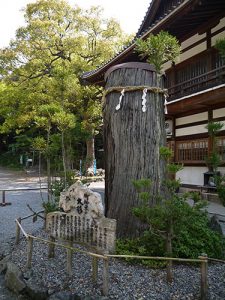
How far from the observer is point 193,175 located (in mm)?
10844

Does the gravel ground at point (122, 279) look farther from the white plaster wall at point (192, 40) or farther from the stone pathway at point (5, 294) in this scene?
the white plaster wall at point (192, 40)

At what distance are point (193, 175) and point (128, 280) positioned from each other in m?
7.85

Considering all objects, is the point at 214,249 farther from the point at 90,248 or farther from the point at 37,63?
the point at 37,63

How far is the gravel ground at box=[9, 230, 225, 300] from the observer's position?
3.22m

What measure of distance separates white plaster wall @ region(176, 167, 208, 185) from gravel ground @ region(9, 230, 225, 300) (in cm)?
666

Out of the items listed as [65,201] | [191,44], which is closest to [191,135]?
[191,44]

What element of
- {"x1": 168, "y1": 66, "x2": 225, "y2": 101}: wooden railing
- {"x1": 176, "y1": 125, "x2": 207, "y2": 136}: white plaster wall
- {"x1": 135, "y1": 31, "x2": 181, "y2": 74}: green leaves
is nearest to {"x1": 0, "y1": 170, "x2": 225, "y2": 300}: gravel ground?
{"x1": 135, "y1": 31, "x2": 181, "y2": 74}: green leaves

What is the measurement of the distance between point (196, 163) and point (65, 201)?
740 cm

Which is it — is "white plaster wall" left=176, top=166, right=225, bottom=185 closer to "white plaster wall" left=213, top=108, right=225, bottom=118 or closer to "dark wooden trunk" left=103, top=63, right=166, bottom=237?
"white plaster wall" left=213, top=108, right=225, bottom=118

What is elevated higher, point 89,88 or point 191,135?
point 89,88

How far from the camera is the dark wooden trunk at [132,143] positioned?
4.32 meters

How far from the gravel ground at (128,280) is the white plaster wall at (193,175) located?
6.66m

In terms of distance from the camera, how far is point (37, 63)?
18.1m

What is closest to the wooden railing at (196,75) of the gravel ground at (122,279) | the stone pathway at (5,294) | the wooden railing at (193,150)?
the wooden railing at (193,150)
